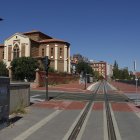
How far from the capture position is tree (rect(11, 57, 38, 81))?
7088cm

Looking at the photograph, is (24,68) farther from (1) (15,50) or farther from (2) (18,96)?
(2) (18,96)

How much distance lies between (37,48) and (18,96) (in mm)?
87012

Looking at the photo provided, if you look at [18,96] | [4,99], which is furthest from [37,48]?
[4,99]

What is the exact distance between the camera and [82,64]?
13538 centimetres

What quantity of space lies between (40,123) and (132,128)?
351cm

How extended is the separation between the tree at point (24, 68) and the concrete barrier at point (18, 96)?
47630mm

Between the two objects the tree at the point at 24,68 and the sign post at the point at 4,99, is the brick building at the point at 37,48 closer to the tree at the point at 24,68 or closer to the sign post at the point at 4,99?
the tree at the point at 24,68

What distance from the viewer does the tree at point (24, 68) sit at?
233ft

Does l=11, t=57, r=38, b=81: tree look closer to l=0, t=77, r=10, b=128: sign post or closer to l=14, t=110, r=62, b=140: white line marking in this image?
l=14, t=110, r=62, b=140: white line marking

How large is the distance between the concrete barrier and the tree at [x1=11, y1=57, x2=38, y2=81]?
47630mm

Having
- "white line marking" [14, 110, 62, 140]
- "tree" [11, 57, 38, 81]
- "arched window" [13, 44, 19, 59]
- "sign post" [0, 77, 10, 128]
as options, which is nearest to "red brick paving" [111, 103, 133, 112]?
"white line marking" [14, 110, 62, 140]

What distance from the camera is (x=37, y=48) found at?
4166 inches

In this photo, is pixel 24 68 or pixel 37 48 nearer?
pixel 24 68

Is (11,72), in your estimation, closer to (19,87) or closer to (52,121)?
(19,87)
